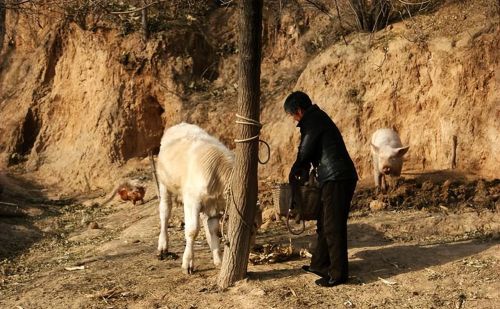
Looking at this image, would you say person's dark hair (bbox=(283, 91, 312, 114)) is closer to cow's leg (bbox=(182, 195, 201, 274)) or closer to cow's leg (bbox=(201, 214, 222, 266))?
cow's leg (bbox=(182, 195, 201, 274))

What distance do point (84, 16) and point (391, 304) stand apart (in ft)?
42.1

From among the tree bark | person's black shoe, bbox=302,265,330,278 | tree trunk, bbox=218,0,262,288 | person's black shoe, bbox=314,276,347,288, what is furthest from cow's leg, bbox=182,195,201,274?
the tree bark

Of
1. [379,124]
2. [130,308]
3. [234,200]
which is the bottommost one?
[130,308]

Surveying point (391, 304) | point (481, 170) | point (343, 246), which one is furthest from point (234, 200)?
point (481, 170)

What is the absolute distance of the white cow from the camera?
26.3ft

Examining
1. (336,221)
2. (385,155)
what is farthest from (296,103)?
(385,155)

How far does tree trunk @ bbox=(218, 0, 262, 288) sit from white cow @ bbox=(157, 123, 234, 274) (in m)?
0.74

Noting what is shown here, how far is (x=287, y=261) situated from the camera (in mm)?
8266

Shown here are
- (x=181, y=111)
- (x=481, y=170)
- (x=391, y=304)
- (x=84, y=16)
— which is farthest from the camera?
(x=84, y=16)

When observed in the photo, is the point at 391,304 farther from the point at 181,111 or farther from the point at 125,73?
the point at 125,73

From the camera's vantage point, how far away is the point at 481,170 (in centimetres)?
1188

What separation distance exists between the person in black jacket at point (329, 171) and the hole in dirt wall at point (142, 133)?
9686 mm

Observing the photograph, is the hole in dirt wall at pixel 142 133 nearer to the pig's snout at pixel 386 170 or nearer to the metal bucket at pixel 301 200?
the pig's snout at pixel 386 170

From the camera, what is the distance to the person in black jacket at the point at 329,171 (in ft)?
23.2
